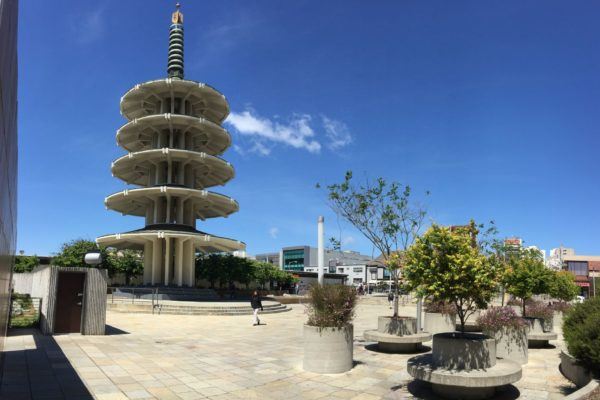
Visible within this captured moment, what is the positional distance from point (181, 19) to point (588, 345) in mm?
55219

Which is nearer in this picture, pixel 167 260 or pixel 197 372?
pixel 197 372

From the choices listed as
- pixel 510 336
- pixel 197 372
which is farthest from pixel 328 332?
pixel 510 336

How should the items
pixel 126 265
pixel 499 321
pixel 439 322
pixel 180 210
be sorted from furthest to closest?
pixel 126 265 < pixel 180 210 < pixel 439 322 < pixel 499 321

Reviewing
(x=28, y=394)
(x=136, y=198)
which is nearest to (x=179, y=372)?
(x=28, y=394)

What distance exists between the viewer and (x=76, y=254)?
44.9 metres

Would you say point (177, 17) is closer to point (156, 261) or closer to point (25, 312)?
point (156, 261)

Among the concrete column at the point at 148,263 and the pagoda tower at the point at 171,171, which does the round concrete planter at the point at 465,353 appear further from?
the concrete column at the point at 148,263

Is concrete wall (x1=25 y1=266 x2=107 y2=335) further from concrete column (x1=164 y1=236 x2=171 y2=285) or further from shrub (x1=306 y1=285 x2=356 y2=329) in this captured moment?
concrete column (x1=164 y1=236 x2=171 y2=285)

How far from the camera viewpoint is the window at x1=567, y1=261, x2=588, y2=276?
3438 inches

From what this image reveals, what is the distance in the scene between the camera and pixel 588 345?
742 cm

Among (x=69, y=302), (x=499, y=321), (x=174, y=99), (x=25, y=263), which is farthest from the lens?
(x=25, y=263)

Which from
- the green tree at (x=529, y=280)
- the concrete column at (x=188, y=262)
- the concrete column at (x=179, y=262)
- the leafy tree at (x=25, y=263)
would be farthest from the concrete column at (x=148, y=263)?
the green tree at (x=529, y=280)

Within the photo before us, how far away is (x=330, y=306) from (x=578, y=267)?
9487cm

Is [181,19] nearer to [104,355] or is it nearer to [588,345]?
[104,355]
